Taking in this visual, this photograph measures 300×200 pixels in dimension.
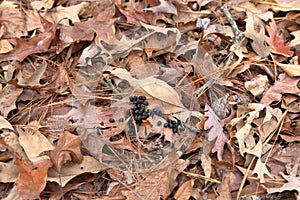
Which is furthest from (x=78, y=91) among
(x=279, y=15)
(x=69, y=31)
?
(x=279, y=15)

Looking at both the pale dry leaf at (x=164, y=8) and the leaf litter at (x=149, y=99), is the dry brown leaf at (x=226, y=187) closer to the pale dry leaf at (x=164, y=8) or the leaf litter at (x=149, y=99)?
the leaf litter at (x=149, y=99)

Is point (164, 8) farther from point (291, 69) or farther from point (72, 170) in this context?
point (72, 170)

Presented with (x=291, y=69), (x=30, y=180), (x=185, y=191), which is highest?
(x=291, y=69)

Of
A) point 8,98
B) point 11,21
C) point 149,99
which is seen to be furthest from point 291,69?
point 11,21

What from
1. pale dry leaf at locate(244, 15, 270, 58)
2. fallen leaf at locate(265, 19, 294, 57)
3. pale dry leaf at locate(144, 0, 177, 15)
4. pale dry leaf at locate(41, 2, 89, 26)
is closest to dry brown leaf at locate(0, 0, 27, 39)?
pale dry leaf at locate(41, 2, 89, 26)

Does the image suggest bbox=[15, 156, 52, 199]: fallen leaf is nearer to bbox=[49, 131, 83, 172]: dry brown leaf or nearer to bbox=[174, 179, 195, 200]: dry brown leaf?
bbox=[49, 131, 83, 172]: dry brown leaf

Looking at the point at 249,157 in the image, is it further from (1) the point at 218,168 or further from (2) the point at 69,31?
(2) the point at 69,31
